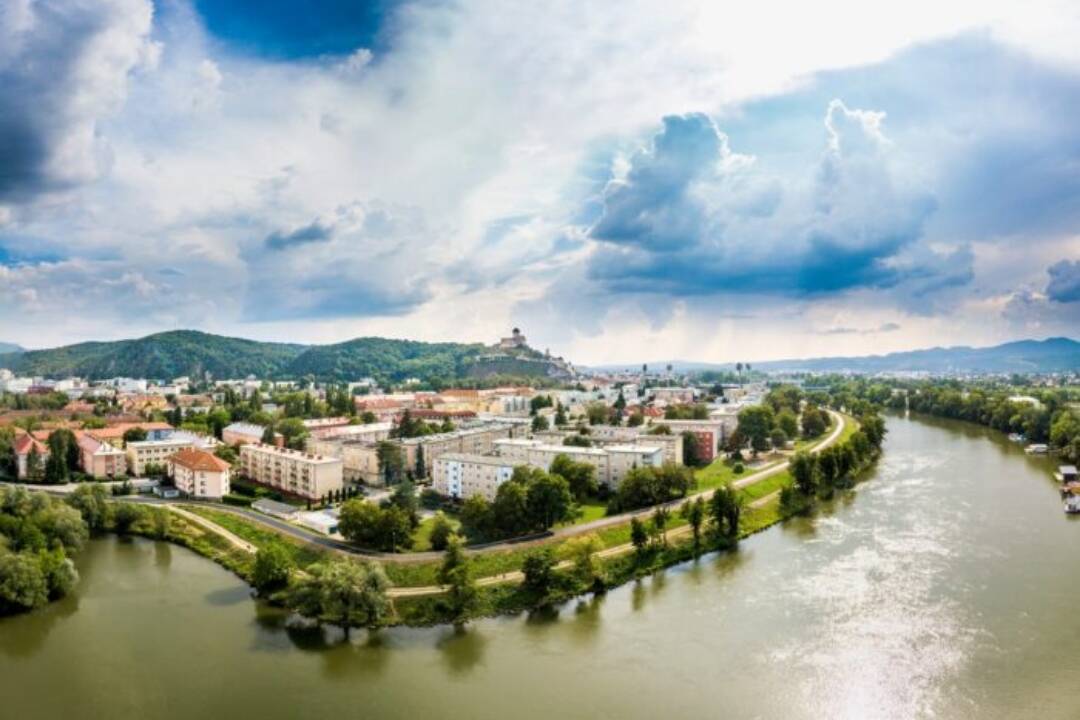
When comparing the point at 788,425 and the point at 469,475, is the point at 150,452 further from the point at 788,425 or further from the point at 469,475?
the point at 788,425

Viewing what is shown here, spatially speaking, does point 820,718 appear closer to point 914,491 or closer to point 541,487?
point 541,487

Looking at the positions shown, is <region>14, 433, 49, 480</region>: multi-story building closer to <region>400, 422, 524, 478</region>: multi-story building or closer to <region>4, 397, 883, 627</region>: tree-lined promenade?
<region>4, 397, 883, 627</region>: tree-lined promenade

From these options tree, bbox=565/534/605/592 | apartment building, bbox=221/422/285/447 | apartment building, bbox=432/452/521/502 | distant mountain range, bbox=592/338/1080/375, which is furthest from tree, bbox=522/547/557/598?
distant mountain range, bbox=592/338/1080/375

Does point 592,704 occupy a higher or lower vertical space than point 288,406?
lower

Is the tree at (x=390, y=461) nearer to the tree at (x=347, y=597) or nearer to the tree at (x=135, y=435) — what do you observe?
the tree at (x=347, y=597)

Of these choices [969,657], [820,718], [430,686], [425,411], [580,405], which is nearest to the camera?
[820,718]

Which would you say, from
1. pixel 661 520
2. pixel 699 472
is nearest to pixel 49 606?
pixel 661 520

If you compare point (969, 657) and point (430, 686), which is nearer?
point (430, 686)

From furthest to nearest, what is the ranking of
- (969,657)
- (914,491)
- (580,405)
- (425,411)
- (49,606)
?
(580,405) < (425,411) < (914,491) < (49,606) < (969,657)
